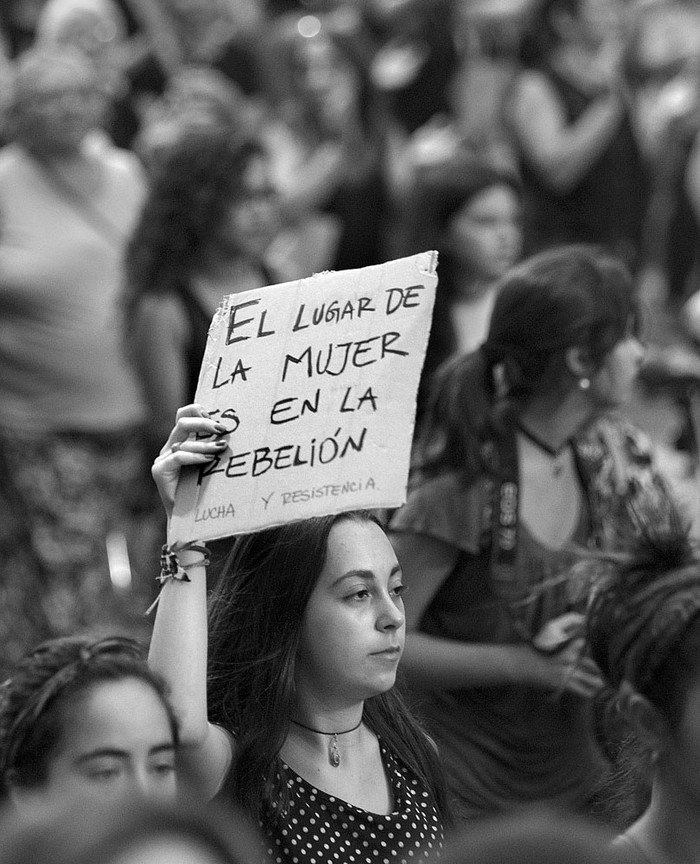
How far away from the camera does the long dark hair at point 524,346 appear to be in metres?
3.89

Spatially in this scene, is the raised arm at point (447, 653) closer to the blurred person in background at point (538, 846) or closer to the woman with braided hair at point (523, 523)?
the woman with braided hair at point (523, 523)

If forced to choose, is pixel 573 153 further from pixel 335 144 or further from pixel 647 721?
pixel 647 721

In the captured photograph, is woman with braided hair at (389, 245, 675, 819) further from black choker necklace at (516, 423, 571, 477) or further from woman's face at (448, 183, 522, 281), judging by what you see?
woman's face at (448, 183, 522, 281)

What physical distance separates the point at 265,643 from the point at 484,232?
Result: 9.37 ft

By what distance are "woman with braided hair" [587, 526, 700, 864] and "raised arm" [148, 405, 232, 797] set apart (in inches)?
24.7

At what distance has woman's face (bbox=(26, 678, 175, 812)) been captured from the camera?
242cm

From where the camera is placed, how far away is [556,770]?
151 inches

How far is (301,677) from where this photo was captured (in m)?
2.92

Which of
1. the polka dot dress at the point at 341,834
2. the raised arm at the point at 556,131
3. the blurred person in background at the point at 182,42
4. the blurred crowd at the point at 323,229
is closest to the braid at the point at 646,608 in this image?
the blurred crowd at the point at 323,229

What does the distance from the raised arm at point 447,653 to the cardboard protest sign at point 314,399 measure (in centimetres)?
97

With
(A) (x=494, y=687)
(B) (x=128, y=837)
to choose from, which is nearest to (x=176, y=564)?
(B) (x=128, y=837)

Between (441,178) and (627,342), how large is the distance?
5.86ft

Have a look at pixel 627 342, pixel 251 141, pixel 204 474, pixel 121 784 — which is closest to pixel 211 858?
pixel 121 784

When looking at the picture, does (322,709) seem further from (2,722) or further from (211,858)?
(211,858)
